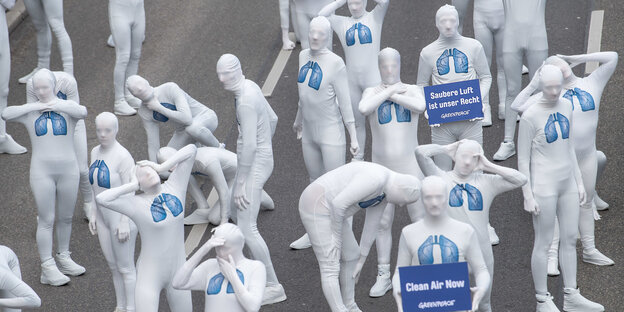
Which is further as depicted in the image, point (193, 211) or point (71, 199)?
point (193, 211)

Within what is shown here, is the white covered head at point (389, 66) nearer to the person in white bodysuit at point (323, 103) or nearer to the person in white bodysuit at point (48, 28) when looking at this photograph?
the person in white bodysuit at point (323, 103)

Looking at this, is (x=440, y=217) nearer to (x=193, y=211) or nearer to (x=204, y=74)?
(x=193, y=211)

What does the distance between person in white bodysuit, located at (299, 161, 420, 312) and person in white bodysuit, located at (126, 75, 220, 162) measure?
2786 millimetres

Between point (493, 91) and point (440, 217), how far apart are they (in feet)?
23.5

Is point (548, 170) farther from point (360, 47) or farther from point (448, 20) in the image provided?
point (360, 47)

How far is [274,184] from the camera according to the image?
1600 cm

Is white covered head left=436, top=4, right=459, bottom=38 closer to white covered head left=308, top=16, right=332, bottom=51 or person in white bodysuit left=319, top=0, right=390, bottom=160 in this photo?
white covered head left=308, top=16, right=332, bottom=51

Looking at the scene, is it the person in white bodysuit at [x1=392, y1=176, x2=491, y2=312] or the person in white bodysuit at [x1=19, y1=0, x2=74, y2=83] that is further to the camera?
the person in white bodysuit at [x1=19, y1=0, x2=74, y2=83]

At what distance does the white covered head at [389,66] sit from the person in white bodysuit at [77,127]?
3.41 metres

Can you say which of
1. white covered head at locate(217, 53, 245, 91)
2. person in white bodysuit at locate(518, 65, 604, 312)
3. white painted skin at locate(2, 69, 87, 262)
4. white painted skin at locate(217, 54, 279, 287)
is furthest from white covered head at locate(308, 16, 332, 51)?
white painted skin at locate(2, 69, 87, 262)

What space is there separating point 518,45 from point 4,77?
6.79 metres

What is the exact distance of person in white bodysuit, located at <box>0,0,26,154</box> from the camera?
55.5 feet

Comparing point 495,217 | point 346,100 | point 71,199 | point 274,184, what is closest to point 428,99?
point 346,100

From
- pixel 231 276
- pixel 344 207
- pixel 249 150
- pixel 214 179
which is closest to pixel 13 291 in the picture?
pixel 231 276
